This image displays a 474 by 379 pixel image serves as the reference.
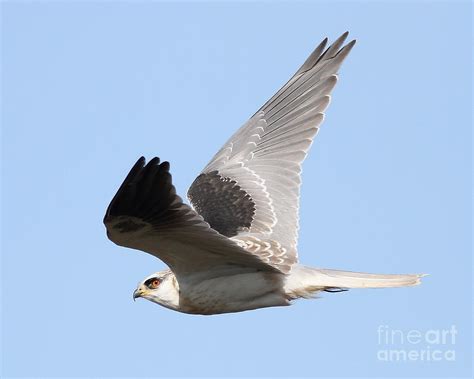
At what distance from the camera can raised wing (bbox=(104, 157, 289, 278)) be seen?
688cm

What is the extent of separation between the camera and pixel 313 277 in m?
8.00

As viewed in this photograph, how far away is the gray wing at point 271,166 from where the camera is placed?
8984 mm

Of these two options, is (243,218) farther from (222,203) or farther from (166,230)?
(166,230)

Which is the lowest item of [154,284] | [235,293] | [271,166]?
[235,293]

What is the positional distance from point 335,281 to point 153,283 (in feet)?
4.82

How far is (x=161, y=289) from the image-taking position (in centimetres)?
816

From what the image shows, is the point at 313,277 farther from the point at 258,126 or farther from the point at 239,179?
the point at 258,126

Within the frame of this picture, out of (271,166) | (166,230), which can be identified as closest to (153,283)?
(166,230)

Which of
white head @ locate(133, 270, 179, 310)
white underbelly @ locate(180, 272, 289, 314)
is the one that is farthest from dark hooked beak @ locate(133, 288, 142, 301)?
white underbelly @ locate(180, 272, 289, 314)

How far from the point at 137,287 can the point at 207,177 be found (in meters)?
1.78

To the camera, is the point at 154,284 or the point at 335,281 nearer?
the point at 335,281

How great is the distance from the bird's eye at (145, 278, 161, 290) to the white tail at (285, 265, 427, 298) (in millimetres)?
1052

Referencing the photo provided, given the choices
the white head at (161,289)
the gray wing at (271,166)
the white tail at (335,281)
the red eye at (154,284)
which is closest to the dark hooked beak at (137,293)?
the white head at (161,289)

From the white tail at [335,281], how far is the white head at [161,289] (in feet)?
2.96
